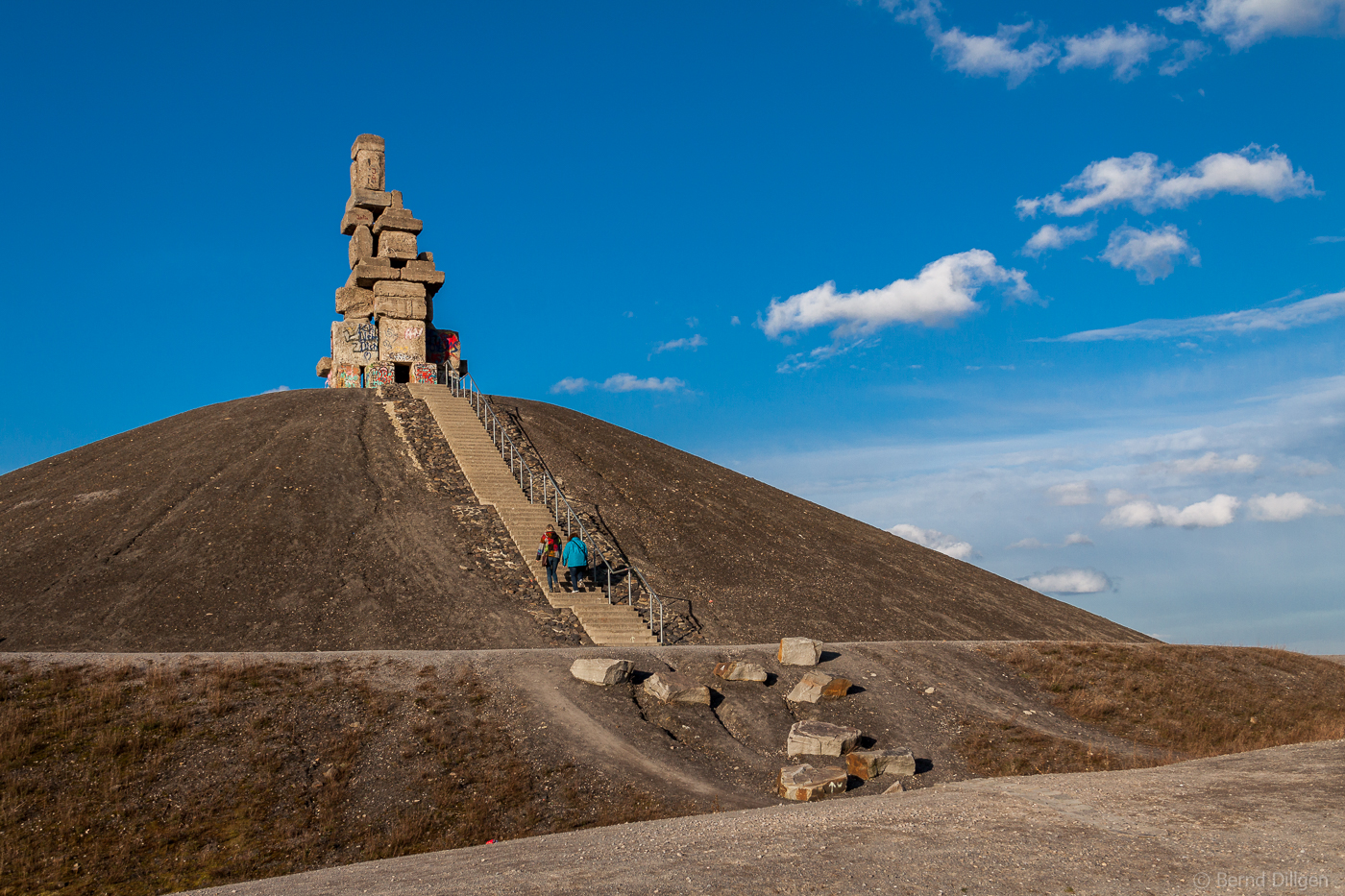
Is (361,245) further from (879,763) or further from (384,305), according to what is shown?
(879,763)

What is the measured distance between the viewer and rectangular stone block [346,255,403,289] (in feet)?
132

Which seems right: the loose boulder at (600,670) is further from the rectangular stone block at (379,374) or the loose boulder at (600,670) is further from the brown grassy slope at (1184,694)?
the rectangular stone block at (379,374)

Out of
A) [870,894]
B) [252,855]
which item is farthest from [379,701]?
[870,894]

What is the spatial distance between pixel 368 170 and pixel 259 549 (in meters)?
23.6

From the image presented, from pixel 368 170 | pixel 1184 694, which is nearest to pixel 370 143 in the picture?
pixel 368 170

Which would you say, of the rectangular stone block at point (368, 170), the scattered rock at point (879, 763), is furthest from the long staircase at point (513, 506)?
the rectangular stone block at point (368, 170)

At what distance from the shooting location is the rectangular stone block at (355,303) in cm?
4088

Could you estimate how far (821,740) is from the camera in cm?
1588

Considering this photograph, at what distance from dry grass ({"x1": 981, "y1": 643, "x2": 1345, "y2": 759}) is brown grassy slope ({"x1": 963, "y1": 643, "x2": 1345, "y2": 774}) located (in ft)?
0.07

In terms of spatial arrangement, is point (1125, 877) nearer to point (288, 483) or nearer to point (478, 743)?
point (478, 743)

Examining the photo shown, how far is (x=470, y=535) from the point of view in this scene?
26297 millimetres

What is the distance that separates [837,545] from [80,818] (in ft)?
82.9

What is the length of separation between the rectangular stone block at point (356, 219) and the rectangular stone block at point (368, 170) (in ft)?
3.58

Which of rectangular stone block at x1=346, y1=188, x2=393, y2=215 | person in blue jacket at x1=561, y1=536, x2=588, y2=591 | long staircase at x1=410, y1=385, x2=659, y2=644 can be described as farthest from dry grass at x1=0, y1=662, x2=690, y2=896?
rectangular stone block at x1=346, y1=188, x2=393, y2=215
